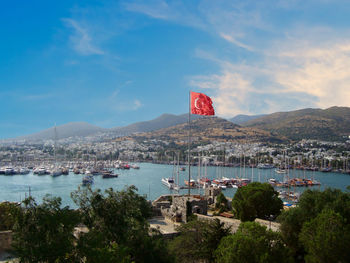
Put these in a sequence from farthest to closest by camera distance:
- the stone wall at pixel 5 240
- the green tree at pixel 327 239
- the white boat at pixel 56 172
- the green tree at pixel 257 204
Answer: the white boat at pixel 56 172 < the green tree at pixel 257 204 < the stone wall at pixel 5 240 < the green tree at pixel 327 239

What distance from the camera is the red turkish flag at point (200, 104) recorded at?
66.9ft

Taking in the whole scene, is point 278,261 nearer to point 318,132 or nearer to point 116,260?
point 116,260

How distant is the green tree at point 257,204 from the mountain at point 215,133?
395 ft

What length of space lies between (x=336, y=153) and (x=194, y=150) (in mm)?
50051

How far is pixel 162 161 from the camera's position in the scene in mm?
115750

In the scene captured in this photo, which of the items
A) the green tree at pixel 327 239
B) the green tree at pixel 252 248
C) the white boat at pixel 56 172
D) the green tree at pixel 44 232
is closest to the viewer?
the green tree at pixel 44 232

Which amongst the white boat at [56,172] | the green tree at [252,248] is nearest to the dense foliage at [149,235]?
the green tree at [252,248]

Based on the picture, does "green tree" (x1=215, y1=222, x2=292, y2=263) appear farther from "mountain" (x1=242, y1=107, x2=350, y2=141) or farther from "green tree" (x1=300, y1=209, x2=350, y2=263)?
"mountain" (x1=242, y1=107, x2=350, y2=141)

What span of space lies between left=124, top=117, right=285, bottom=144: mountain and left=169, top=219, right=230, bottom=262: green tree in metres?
128

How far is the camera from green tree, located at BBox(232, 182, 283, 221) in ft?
65.2

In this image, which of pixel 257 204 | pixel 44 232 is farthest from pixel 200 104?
pixel 44 232

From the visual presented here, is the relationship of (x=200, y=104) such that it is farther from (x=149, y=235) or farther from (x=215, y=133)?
(x=215, y=133)

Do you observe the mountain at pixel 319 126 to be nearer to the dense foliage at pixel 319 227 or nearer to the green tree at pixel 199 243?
the dense foliage at pixel 319 227

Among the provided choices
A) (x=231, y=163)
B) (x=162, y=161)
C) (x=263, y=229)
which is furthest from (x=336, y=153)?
(x=263, y=229)
